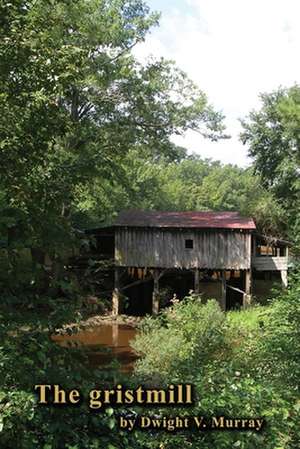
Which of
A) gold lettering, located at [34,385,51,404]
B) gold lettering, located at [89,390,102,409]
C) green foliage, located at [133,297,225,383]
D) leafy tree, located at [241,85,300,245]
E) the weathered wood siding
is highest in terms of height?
leafy tree, located at [241,85,300,245]

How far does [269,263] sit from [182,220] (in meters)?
5.54

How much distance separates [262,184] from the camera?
32594 mm

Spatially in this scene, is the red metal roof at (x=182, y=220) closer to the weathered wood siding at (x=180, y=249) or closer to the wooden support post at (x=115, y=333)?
the weathered wood siding at (x=180, y=249)

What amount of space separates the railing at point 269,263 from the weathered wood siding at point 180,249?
239 centimetres

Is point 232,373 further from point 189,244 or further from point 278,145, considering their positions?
point 278,145

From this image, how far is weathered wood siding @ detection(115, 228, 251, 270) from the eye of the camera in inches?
1017

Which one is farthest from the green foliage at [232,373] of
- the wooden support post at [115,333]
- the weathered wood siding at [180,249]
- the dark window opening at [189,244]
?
the dark window opening at [189,244]

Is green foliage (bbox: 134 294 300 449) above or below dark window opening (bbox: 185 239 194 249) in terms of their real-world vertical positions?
below

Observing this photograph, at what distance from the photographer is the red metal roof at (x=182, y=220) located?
85.0 ft

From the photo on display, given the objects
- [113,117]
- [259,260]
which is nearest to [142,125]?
[113,117]

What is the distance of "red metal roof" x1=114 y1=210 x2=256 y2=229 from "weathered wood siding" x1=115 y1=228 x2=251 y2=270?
1.15 feet

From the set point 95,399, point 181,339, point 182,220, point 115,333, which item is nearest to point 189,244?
point 182,220

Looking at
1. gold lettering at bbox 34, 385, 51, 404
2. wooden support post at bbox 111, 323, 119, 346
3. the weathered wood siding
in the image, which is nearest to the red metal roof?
the weathered wood siding

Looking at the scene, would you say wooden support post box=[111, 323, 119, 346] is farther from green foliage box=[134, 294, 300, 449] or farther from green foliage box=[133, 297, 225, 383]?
green foliage box=[134, 294, 300, 449]
